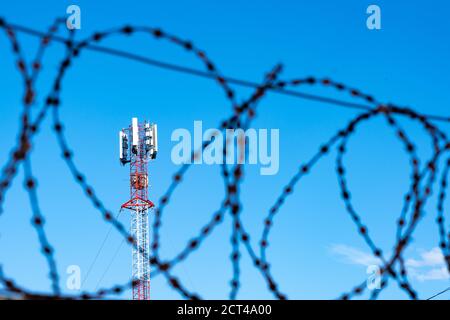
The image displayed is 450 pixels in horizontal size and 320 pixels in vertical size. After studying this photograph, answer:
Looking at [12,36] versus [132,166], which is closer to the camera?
[12,36]

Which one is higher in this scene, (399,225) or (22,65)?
(22,65)

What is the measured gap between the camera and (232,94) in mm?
5309

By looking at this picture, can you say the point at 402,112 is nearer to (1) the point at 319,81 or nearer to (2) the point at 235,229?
(1) the point at 319,81

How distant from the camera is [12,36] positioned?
4.68m

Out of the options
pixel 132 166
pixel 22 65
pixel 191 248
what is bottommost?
pixel 191 248

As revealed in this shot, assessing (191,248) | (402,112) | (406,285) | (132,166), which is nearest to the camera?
(191,248)

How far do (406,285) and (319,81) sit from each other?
156 centimetres

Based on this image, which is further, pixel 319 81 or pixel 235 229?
pixel 319 81

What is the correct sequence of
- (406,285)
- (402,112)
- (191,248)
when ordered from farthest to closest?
1. (402,112)
2. (406,285)
3. (191,248)
